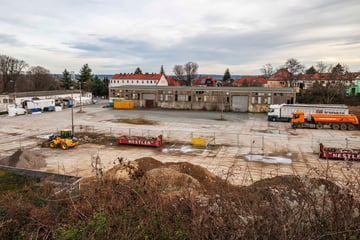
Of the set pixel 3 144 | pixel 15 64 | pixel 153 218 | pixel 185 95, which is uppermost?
pixel 15 64

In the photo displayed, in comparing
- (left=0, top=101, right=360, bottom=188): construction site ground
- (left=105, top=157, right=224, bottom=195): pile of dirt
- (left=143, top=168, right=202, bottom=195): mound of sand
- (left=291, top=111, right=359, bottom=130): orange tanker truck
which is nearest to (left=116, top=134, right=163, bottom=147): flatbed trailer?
(left=0, top=101, right=360, bottom=188): construction site ground

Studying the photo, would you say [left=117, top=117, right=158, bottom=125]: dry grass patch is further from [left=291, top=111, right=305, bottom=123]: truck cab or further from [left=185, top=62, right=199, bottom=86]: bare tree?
[left=185, top=62, right=199, bottom=86]: bare tree

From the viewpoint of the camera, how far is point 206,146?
28.3 m

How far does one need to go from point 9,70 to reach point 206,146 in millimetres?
88999

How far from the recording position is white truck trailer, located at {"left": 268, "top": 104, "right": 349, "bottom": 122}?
132ft

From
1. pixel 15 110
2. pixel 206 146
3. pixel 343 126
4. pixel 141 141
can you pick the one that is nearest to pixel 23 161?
pixel 141 141

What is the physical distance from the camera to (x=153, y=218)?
307 inches

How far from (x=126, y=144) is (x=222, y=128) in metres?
15.3

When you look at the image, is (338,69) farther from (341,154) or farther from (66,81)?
(66,81)

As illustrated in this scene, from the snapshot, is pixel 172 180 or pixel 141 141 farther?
pixel 141 141

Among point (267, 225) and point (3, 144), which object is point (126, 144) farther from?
point (267, 225)

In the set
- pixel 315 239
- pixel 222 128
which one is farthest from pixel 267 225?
→ pixel 222 128

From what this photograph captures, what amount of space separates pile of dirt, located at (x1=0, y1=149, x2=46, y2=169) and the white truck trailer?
119 ft

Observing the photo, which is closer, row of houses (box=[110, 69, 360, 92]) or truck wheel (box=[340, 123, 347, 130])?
truck wheel (box=[340, 123, 347, 130])
